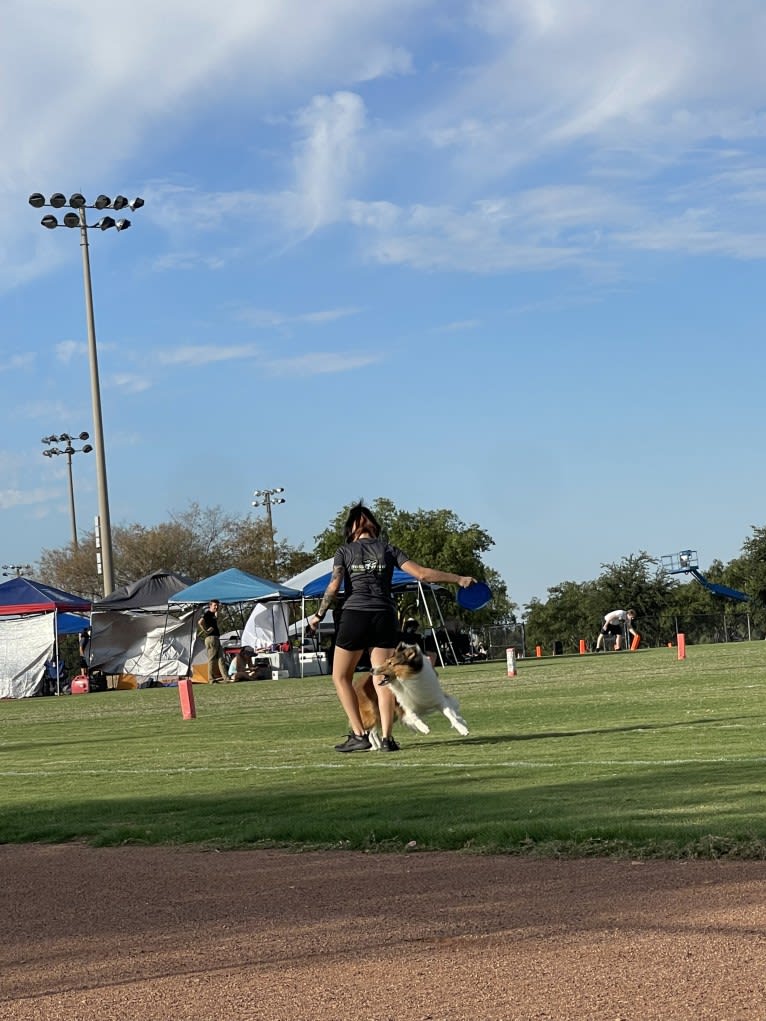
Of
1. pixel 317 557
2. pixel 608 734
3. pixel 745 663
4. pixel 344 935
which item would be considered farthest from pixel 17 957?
pixel 317 557

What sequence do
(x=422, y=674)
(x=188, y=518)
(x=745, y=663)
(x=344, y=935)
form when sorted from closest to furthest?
(x=344, y=935)
(x=422, y=674)
(x=745, y=663)
(x=188, y=518)

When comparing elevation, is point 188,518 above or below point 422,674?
above

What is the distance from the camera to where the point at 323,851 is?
732 cm

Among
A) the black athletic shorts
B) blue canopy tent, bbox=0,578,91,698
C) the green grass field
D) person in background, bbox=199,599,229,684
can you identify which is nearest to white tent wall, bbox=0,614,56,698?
blue canopy tent, bbox=0,578,91,698

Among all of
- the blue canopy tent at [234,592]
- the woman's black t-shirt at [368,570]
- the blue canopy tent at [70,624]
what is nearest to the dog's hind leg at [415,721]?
the woman's black t-shirt at [368,570]

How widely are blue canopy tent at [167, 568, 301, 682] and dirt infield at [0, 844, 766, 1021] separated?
31260mm

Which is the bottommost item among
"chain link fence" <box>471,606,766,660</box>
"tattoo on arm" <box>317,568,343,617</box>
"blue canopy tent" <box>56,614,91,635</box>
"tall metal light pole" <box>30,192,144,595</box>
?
"chain link fence" <box>471,606,766,660</box>

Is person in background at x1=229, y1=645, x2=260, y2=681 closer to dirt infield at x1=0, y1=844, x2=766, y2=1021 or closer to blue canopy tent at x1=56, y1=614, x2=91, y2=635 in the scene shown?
blue canopy tent at x1=56, y1=614, x2=91, y2=635

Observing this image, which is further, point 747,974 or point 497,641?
point 497,641

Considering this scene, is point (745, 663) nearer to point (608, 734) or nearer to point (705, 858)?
point (608, 734)

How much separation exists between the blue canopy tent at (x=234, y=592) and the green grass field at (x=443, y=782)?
760 inches

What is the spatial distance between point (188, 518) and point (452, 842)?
81.8 meters

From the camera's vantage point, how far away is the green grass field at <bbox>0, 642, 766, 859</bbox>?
721 cm

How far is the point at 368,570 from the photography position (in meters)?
12.1
